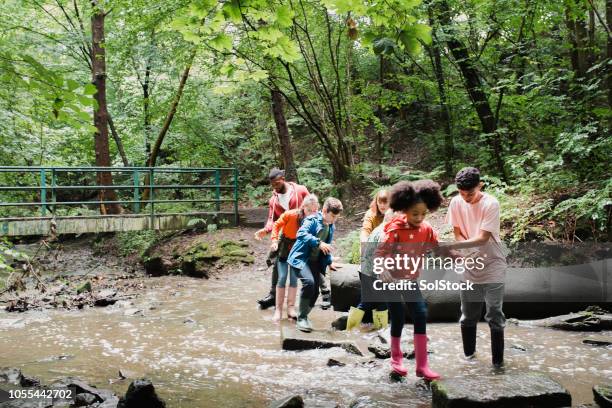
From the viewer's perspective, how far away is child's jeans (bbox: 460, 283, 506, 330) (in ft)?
14.4

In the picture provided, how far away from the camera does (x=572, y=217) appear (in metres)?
7.75

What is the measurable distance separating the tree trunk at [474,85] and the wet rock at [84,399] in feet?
35.1

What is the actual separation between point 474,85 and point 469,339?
9.76m

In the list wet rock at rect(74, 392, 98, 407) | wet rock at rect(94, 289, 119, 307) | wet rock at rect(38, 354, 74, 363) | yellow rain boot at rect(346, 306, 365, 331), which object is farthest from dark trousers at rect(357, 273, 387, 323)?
wet rock at rect(94, 289, 119, 307)

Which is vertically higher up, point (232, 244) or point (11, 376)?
point (232, 244)

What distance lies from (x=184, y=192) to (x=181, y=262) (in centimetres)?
869

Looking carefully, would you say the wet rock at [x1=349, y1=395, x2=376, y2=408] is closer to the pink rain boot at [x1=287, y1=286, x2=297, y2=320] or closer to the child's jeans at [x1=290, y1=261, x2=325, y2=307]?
the child's jeans at [x1=290, y1=261, x2=325, y2=307]

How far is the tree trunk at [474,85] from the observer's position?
12320 mm

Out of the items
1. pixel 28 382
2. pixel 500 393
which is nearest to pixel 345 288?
pixel 500 393

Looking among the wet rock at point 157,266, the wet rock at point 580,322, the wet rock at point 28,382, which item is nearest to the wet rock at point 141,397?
the wet rock at point 28,382

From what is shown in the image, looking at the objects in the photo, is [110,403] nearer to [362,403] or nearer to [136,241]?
[362,403]

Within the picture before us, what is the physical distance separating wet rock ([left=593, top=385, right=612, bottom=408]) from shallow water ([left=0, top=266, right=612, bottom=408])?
30 cm

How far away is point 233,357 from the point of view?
5.28m

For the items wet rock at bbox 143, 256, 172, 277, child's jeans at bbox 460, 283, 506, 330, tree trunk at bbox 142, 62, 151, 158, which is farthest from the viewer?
tree trunk at bbox 142, 62, 151, 158
